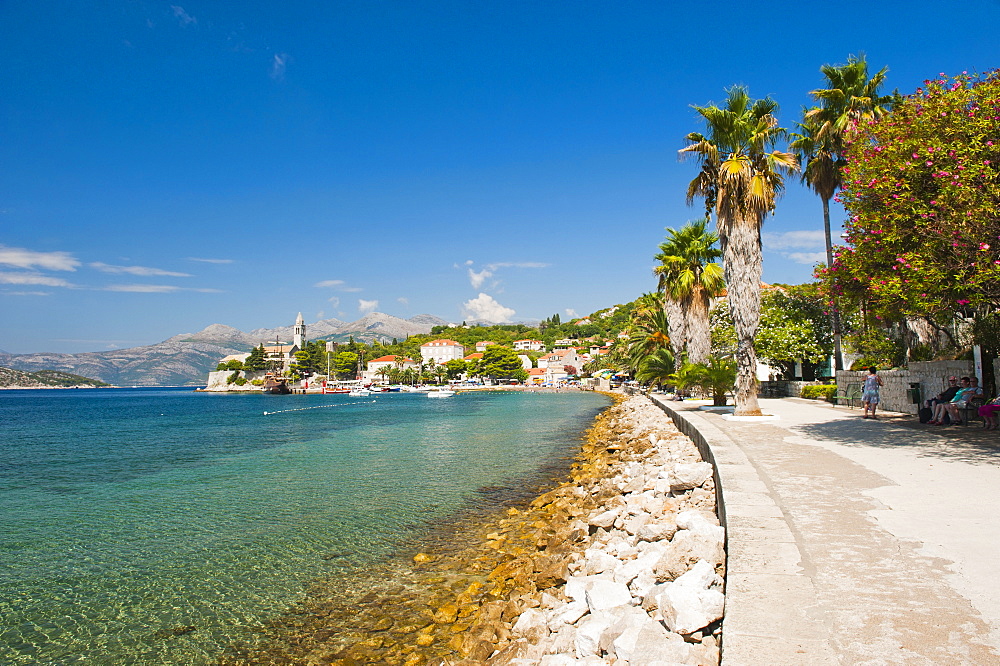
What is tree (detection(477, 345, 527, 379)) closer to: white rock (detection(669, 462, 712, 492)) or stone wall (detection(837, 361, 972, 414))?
stone wall (detection(837, 361, 972, 414))

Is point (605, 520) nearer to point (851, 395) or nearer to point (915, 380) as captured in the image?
point (915, 380)

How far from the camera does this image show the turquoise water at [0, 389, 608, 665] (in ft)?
22.5

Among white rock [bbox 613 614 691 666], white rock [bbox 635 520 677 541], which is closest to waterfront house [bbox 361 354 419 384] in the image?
white rock [bbox 635 520 677 541]

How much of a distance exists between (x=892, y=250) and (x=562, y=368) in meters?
136

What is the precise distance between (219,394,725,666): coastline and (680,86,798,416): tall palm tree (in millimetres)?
7692

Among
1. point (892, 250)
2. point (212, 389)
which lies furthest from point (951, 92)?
point (212, 389)

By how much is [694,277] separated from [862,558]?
25.2m

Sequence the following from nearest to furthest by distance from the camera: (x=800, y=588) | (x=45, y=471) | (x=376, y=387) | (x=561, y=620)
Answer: (x=800, y=588), (x=561, y=620), (x=45, y=471), (x=376, y=387)

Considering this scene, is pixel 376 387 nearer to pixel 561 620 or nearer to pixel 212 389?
pixel 212 389

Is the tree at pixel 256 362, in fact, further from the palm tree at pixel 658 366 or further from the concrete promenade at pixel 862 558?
the concrete promenade at pixel 862 558

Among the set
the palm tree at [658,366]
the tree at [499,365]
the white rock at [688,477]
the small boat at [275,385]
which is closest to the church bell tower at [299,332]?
the small boat at [275,385]

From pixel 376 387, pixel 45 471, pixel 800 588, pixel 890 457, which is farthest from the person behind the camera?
pixel 376 387

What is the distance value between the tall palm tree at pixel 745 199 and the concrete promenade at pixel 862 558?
24.9 ft

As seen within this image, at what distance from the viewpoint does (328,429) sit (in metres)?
34.3
